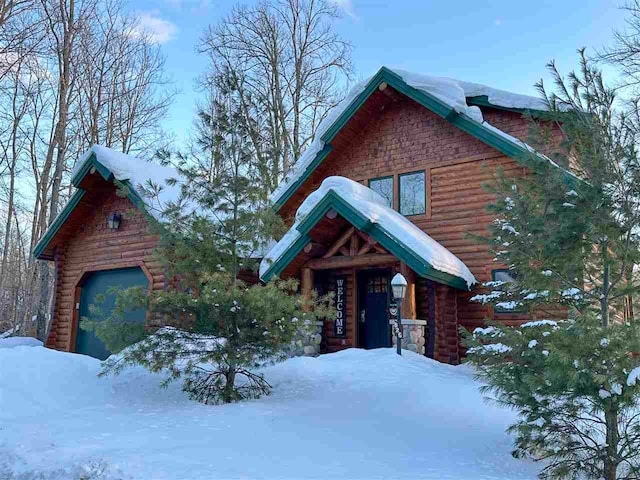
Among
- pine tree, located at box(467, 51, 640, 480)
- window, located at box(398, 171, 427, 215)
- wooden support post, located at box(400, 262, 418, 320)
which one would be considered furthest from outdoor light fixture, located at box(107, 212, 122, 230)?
pine tree, located at box(467, 51, 640, 480)

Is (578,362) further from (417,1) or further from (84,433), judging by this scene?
(417,1)

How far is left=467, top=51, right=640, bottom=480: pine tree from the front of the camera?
4.92 metres

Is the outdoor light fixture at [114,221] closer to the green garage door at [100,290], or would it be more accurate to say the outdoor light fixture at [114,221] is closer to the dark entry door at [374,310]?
the green garage door at [100,290]

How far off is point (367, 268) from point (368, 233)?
2101 millimetres

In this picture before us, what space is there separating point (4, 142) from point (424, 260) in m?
22.8

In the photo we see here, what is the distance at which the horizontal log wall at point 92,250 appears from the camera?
14.7m

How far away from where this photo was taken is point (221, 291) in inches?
305

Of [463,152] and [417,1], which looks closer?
[463,152]

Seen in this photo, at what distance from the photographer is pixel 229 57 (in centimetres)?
2712

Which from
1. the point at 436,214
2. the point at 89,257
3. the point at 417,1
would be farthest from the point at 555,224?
the point at 89,257

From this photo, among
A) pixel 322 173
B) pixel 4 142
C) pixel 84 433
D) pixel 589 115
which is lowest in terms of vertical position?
pixel 84 433

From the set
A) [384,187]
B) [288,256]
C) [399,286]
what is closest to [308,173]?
[384,187]

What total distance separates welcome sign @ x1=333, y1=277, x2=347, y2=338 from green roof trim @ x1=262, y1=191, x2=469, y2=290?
202 cm

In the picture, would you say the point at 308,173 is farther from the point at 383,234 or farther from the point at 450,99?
the point at 383,234
